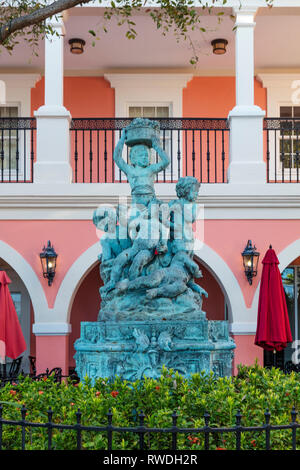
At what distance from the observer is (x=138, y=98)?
12.6m

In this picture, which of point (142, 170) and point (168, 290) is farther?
point (142, 170)

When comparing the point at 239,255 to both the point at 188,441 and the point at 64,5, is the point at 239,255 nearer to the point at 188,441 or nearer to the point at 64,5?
the point at 64,5

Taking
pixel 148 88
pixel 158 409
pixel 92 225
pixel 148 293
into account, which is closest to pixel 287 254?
pixel 92 225

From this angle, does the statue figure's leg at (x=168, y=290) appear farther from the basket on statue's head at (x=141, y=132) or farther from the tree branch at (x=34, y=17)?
the tree branch at (x=34, y=17)

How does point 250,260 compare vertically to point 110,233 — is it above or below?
below

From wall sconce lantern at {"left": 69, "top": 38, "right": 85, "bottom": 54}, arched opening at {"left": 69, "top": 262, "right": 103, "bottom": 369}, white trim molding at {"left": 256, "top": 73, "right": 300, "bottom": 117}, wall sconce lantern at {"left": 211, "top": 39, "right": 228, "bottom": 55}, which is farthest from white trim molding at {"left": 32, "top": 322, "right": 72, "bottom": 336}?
white trim molding at {"left": 256, "top": 73, "right": 300, "bottom": 117}

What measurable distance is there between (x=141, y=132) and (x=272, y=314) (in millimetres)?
3834

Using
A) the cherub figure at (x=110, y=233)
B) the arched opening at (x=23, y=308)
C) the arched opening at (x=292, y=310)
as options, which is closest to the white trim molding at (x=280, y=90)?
the arched opening at (x=292, y=310)

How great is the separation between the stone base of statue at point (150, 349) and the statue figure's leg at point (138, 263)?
1.56 ft

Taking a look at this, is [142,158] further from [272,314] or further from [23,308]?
[23,308]

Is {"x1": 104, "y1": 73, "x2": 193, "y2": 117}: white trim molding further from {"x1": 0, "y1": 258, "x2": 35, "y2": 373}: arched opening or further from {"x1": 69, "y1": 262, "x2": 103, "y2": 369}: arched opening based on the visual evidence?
{"x1": 0, "y1": 258, "x2": 35, "y2": 373}: arched opening

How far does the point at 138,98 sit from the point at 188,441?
386 inches

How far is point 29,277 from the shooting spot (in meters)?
9.73
